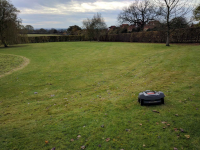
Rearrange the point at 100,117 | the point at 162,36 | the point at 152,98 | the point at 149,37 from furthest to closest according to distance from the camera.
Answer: the point at 149,37, the point at 162,36, the point at 152,98, the point at 100,117

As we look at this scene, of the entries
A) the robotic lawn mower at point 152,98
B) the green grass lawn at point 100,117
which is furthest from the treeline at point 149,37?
the robotic lawn mower at point 152,98

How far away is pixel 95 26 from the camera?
47.0 meters

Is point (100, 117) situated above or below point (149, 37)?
below

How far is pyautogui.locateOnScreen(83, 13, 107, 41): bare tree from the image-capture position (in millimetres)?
46844

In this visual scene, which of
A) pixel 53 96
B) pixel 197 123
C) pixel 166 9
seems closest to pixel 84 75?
pixel 53 96

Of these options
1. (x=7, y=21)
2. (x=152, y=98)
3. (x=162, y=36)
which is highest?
(x=7, y=21)

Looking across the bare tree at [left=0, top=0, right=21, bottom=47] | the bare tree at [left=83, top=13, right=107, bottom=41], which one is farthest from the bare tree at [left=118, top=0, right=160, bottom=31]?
the bare tree at [left=0, top=0, right=21, bottom=47]

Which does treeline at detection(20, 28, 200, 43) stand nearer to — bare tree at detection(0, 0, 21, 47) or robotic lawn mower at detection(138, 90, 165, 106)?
bare tree at detection(0, 0, 21, 47)

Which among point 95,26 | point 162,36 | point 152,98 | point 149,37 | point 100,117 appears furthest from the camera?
point 95,26

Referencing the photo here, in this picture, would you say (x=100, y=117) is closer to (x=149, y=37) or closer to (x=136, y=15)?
(x=149, y=37)

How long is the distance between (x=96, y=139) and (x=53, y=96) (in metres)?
3.85

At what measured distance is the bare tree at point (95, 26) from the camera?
1844 inches

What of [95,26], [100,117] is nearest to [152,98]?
[100,117]

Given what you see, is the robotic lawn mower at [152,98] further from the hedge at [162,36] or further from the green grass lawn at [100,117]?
the hedge at [162,36]
